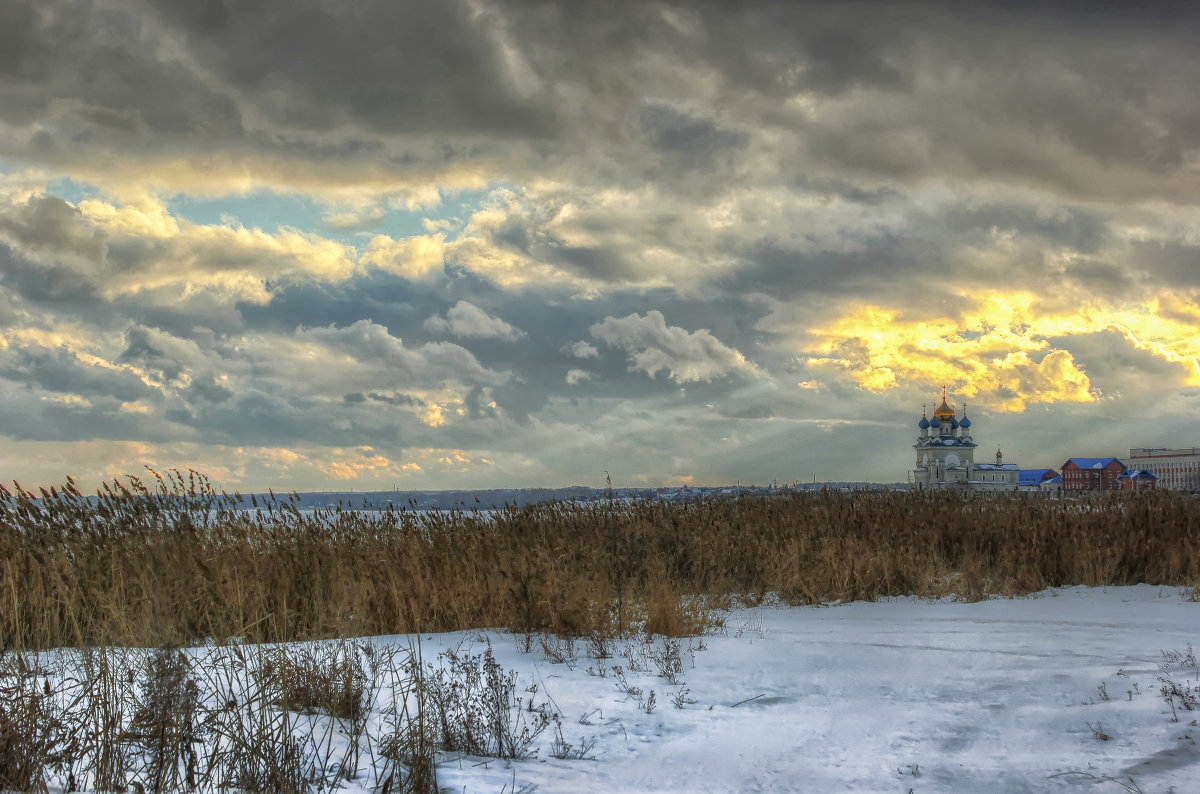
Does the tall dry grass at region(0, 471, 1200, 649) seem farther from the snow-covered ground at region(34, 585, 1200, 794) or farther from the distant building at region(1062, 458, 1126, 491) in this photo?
the distant building at region(1062, 458, 1126, 491)

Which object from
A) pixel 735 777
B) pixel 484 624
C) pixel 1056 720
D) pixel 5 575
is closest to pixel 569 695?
pixel 735 777

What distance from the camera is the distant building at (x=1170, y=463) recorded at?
146875mm

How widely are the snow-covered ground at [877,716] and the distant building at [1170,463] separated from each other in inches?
6418

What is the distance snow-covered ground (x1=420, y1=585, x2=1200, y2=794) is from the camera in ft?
14.3

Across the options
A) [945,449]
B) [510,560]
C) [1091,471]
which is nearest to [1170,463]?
[1091,471]

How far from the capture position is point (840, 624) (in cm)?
852

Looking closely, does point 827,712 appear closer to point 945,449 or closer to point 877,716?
point 877,716

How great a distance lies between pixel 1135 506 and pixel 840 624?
8.80 metres

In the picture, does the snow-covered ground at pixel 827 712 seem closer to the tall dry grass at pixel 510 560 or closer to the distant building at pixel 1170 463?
the tall dry grass at pixel 510 560

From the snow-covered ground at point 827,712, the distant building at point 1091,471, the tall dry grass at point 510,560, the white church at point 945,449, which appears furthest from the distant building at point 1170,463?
the snow-covered ground at point 827,712

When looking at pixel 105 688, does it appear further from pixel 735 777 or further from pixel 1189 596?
pixel 1189 596

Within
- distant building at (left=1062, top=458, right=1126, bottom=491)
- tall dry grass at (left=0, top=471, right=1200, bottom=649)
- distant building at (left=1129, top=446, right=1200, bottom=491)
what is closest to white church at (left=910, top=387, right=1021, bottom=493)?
distant building at (left=1062, top=458, right=1126, bottom=491)

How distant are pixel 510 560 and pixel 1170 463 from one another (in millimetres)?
177907

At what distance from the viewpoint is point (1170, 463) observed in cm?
15400
